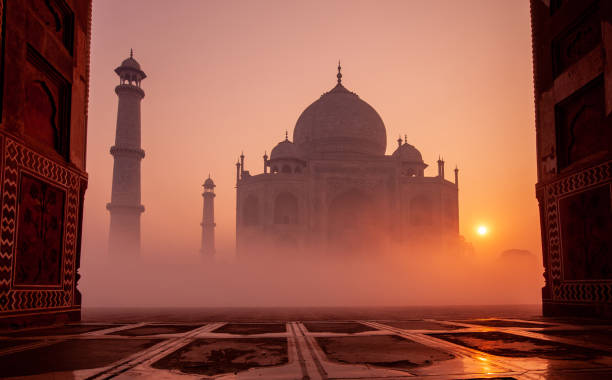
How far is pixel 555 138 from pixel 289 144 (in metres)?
20.3

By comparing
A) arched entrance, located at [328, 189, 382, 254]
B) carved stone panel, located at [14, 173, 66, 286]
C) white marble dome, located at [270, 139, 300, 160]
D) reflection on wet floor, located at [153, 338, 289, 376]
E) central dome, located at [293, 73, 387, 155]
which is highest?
central dome, located at [293, 73, 387, 155]

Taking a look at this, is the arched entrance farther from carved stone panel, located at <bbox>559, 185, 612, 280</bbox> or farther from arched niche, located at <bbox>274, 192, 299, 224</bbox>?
carved stone panel, located at <bbox>559, 185, 612, 280</bbox>

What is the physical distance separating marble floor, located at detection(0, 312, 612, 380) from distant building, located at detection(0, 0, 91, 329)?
59.0 inches

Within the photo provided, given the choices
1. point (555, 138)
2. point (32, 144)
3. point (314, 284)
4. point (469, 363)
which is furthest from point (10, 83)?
point (314, 284)

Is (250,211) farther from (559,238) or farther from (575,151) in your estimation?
(575,151)

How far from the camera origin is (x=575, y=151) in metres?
6.60

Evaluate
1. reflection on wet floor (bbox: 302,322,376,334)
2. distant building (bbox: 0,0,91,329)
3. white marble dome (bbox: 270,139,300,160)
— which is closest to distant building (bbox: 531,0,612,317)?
reflection on wet floor (bbox: 302,322,376,334)

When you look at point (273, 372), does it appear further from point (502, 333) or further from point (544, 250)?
point (544, 250)

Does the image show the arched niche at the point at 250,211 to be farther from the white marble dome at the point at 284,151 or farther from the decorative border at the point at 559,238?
the decorative border at the point at 559,238

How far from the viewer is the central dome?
27953 mm

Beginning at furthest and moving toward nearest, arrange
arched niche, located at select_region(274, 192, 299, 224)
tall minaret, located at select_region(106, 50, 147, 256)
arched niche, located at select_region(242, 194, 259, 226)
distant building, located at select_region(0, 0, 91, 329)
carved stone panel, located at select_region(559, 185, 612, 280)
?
arched niche, located at select_region(242, 194, 259, 226), arched niche, located at select_region(274, 192, 299, 224), tall minaret, located at select_region(106, 50, 147, 256), carved stone panel, located at select_region(559, 185, 612, 280), distant building, located at select_region(0, 0, 91, 329)

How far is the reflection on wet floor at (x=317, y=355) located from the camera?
205 cm

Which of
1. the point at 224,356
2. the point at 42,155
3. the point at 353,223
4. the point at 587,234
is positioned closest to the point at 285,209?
the point at 353,223

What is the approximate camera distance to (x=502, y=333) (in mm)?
3709
